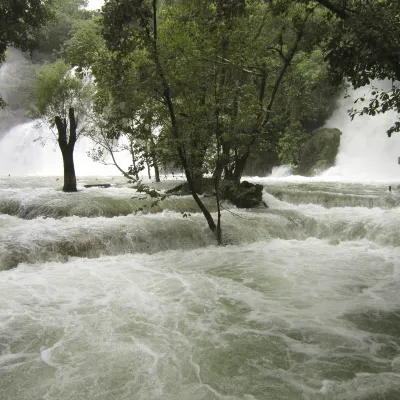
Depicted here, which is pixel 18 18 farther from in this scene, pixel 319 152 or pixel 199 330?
pixel 319 152

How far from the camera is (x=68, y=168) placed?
43.9 feet

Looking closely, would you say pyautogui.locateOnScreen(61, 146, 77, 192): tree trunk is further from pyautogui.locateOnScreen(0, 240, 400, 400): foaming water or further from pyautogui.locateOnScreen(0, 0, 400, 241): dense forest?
pyautogui.locateOnScreen(0, 240, 400, 400): foaming water

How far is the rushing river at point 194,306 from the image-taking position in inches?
140

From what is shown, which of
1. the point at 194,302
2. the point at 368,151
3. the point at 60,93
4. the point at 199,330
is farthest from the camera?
the point at 368,151

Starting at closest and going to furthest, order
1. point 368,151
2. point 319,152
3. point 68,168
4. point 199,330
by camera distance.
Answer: point 199,330, point 68,168, point 368,151, point 319,152

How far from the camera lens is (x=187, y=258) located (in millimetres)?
8180

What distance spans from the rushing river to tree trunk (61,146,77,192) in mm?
2734

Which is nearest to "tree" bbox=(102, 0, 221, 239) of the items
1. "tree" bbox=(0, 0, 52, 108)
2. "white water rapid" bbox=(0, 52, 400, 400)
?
"white water rapid" bbox=(0, 52, 400, 400)

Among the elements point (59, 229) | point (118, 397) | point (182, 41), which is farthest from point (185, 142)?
point (118, 397)

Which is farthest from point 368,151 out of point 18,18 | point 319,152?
point 18,18

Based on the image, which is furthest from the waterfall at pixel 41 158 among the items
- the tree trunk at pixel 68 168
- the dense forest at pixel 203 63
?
the dense forest at pixel 203 63

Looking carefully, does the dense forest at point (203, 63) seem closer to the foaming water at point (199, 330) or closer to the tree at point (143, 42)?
the tree at point (143, 42)

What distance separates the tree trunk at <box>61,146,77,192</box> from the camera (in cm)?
1311

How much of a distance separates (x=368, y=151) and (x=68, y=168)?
17.7m
